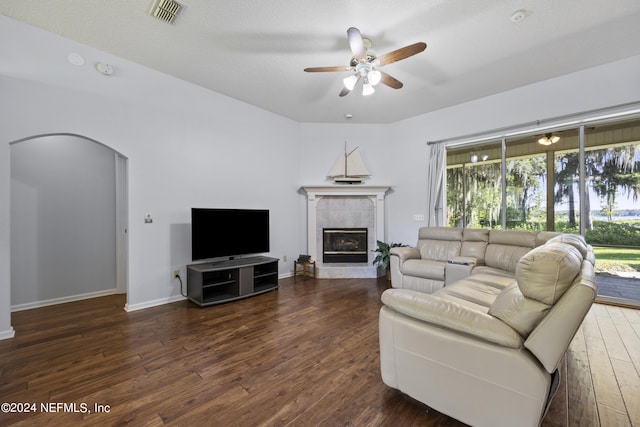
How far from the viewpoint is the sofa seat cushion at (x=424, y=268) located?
3.60 m

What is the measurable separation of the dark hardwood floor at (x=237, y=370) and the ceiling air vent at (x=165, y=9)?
2942mm

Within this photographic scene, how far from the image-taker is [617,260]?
11.8 ft

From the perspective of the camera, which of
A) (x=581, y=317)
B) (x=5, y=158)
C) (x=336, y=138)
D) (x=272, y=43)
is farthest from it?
(x=336, y=138)

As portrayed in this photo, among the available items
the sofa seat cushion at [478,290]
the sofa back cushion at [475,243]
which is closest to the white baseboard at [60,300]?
the sofa seat cushion at [478,290]

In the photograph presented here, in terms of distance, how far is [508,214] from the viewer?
4.32 metres

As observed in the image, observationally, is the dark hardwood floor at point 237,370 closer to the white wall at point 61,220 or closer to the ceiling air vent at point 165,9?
the white wall at point 61,220

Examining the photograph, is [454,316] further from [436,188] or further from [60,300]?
[60,300]

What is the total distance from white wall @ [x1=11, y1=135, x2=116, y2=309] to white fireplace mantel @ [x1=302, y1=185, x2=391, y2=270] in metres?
3.05

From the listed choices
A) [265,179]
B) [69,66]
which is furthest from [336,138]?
[69,66]

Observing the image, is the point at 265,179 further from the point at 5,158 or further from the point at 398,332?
the point at 398,332

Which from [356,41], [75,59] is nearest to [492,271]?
[356,41]

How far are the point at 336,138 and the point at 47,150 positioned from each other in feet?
14.1

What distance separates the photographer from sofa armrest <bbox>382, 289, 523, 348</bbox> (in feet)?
4.28

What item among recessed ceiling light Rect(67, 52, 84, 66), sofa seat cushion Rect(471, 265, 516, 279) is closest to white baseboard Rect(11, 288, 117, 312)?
recessed ceiling light Rect(67, 52, 84, 66)
